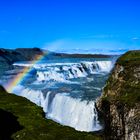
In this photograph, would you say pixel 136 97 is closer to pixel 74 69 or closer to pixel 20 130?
pixel 20 130

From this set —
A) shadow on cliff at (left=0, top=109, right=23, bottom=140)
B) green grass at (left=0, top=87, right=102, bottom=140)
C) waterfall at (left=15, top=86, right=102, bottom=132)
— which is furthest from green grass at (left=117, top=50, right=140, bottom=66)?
waterfall at (left=15, top=86, right=102, bottom=132)

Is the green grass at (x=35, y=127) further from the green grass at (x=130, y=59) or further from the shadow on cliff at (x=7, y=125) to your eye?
the green grass at (x=130, y=59)

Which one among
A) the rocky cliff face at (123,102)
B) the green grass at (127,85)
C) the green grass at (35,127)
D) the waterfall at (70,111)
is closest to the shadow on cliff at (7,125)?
the green grass at (35,127)

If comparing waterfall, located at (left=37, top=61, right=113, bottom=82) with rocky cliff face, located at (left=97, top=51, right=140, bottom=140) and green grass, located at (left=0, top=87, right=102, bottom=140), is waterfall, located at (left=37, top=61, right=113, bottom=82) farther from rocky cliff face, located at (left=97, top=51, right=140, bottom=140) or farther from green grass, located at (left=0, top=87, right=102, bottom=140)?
green grass, located at (left=0, top=87, right=102, bottom=140)

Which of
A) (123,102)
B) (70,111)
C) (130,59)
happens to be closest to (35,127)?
(123,102)

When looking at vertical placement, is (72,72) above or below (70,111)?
above

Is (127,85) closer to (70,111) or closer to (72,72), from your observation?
(70,111)
